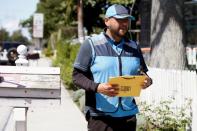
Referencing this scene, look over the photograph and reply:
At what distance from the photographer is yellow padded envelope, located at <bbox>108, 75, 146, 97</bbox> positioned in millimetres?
4507

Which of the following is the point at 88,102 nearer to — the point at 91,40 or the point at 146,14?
the point at 91,40

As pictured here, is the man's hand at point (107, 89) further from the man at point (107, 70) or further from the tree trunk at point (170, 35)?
the tree trunk at point (170, 35)

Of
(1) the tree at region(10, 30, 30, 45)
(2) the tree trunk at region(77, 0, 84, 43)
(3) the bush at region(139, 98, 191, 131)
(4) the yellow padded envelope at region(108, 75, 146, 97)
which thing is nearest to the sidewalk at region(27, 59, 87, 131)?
(3) the bush at region(139, 98, 191, 131)

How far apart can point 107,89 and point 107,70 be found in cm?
23

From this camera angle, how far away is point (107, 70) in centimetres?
464

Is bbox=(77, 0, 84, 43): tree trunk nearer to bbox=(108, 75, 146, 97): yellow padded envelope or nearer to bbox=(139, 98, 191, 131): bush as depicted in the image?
bbox=(139, 98, 191, 131): bush

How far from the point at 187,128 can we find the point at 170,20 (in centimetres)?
554

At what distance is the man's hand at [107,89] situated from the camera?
14.6 ft

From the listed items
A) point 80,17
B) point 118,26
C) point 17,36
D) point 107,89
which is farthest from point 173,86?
point 17,36

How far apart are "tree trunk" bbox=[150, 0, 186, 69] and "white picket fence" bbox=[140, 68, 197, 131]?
2494mm

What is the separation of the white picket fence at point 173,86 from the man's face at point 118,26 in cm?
378

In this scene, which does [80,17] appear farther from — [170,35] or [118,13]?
[118,13]

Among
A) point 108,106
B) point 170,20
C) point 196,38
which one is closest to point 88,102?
point 108,106

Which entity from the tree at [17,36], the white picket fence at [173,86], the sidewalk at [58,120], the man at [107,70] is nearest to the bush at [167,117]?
the white picket fence at [173,86]
